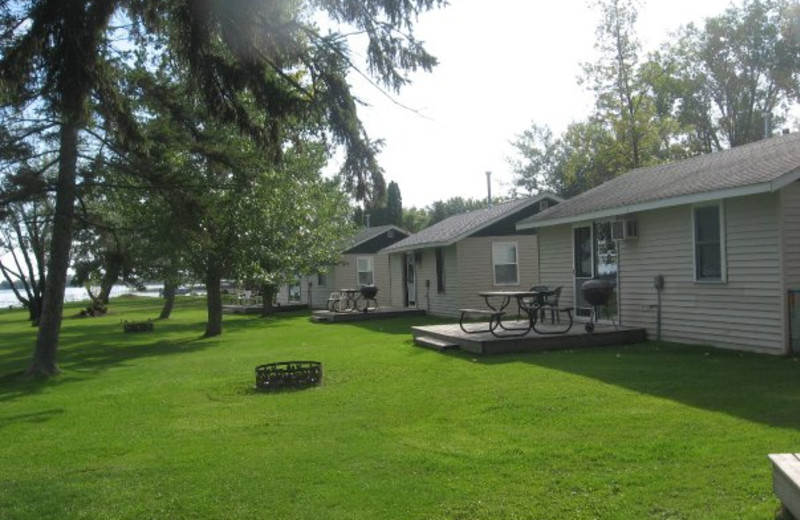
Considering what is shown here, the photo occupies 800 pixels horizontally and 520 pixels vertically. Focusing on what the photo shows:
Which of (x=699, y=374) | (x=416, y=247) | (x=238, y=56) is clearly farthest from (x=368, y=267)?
(x=238, y=56)

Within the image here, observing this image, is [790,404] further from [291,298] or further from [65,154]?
[291,298]

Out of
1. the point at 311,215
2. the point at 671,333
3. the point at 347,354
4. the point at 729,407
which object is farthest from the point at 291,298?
the point at 729,407

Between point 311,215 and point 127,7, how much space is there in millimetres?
17244

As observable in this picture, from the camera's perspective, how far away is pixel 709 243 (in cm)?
1139

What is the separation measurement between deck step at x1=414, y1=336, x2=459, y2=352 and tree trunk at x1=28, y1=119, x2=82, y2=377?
6770mm

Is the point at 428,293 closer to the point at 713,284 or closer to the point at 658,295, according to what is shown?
the point at 658,295

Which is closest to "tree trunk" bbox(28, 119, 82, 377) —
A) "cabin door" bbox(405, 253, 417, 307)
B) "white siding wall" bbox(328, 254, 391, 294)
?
"cabin door" bbox(405, 253, 417, 307)

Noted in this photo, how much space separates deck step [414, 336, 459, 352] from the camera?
12.8 meters

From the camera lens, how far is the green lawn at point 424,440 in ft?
14.8

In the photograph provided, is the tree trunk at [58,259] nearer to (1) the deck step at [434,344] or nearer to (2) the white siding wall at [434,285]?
(1) the deck step at [434,344]

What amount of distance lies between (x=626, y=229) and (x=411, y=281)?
1398 cm

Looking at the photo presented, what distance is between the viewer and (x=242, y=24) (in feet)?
17.3

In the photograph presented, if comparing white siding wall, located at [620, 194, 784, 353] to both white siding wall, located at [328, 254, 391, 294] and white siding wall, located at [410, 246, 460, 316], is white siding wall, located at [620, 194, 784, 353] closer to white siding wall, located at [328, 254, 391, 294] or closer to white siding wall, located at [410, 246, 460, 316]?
white siding wall, located at [410, 246, 460, 316]

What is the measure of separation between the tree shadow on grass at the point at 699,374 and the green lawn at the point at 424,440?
1.3 inches
